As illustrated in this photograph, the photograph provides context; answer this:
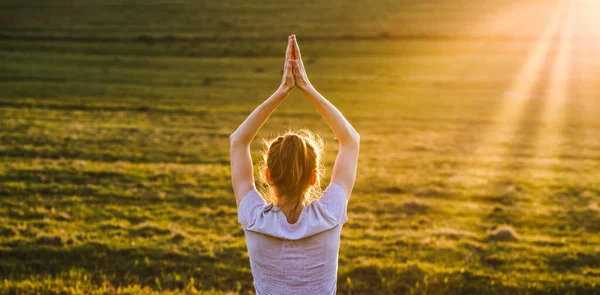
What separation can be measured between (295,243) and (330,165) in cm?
1504

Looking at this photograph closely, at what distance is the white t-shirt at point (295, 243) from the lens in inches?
115

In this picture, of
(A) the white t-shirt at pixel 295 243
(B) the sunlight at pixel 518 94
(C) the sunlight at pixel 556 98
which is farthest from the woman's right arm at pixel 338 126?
(C) the sunlight at pixel 556 98

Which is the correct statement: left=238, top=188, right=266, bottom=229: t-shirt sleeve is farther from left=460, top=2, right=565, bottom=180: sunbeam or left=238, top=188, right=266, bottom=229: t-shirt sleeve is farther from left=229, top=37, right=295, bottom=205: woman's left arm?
left=460, top=2, right=565, bottom=180: sunbeam

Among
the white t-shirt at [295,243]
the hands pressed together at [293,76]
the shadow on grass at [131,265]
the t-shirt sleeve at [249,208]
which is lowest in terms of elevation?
the shadow on grass at [131,265]

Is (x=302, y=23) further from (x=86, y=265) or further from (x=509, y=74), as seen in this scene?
(x=86, y=265)

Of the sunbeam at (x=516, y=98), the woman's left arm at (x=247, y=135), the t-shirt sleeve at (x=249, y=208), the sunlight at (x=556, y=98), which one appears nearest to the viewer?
the t-shirt sleeve at (x=249, y=208)

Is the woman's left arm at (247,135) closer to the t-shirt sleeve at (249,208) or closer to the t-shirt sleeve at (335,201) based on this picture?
the t-shirt sleeve at (249,208)

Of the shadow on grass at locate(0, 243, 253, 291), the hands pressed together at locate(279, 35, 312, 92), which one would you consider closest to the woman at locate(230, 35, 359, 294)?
the hands pressed together at locate(279, 35, 312, 92)

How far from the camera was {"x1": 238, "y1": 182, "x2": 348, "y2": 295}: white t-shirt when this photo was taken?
291cm

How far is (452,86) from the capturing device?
40906 mm

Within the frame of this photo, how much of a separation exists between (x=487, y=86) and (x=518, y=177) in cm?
2635

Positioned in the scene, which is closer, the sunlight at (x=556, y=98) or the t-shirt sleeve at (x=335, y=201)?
the t-shirt sleeve at (x=335, y=201)

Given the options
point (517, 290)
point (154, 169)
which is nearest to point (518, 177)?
point (517, 290)

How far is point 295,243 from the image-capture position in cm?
292
